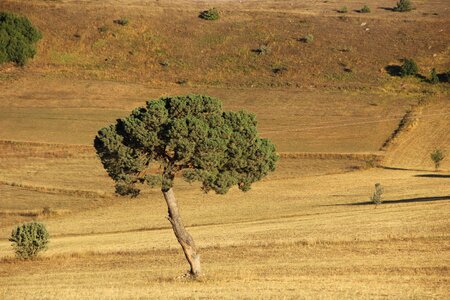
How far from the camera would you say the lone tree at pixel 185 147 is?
40844 mm

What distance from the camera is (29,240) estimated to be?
5175 cm

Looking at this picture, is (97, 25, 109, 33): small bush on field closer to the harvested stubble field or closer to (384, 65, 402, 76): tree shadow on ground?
the harvested stubble field

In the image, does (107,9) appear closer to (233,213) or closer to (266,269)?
(233,213)

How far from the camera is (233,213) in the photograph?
67.1 metres

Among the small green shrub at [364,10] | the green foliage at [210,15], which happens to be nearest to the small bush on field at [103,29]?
the green foliage at [210,15]

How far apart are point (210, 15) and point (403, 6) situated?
2932 cm

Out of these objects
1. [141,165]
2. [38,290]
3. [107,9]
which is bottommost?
[107,9]

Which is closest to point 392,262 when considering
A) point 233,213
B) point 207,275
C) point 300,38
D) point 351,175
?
point 207,275

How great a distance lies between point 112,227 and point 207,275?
72.4 feet

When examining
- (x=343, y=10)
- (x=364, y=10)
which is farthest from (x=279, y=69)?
(x=364, y=10)

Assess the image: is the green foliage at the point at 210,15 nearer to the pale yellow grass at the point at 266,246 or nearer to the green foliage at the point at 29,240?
the pale yellow grass at the point at 266,246

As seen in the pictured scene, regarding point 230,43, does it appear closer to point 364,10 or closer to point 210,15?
point 210,15

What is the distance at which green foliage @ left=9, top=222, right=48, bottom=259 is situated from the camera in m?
51.8

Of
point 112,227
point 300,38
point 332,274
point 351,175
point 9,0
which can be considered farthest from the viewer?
point 9,0
